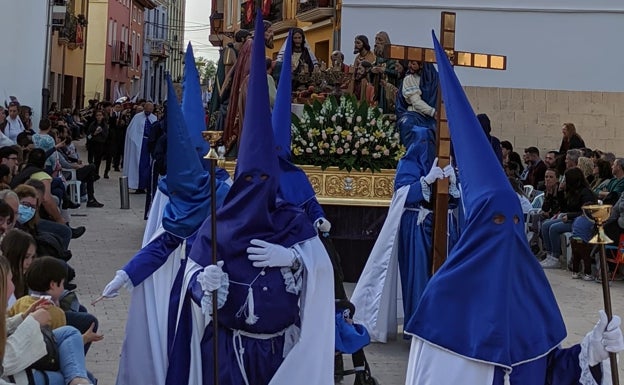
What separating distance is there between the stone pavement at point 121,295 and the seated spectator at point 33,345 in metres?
2.01

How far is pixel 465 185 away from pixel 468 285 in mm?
441

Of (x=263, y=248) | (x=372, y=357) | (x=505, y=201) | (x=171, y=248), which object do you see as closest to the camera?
(x=505, y=201)

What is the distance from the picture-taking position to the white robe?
21.6 meters

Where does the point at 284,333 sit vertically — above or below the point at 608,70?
below

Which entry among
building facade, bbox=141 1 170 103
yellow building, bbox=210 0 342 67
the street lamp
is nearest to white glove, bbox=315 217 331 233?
yellow building, bbox=210 0 342 67

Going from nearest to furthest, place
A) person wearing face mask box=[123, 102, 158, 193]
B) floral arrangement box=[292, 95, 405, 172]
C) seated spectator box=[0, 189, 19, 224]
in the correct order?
1. seated spectator box=[0, 189, 19, 224]
2. floral arrangement box=[292, 95, 405, 172]
3. person wearing face mask box=[123, 102, 158, 193]

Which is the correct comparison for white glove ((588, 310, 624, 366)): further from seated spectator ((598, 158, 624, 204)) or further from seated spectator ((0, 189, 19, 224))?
seated spectator ((598, 158, 624, 204))

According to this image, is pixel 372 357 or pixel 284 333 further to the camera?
pixel 372 357

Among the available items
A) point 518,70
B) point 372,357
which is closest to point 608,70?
point 518,70

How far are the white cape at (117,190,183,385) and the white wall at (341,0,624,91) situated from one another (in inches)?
512

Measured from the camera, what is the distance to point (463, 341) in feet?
14.5

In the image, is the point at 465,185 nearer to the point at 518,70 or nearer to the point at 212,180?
the point at 212,180

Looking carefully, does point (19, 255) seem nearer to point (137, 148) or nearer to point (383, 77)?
point (383, 77)

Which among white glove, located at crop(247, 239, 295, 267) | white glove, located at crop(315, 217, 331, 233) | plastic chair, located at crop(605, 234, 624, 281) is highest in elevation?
white glove, located at crop(315, 217, 331, 233)
